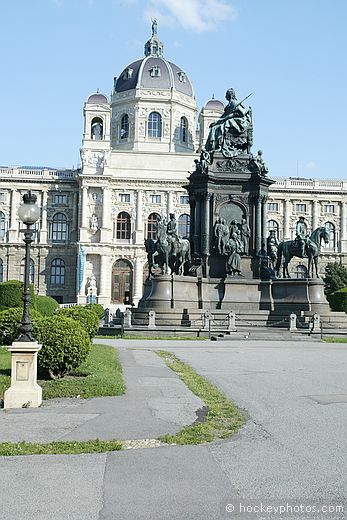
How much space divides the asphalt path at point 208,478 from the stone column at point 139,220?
263ft

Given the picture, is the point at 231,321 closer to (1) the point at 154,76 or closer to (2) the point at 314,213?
(2) the point at 314,213

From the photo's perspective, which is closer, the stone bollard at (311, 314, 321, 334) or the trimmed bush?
the trimmed bush

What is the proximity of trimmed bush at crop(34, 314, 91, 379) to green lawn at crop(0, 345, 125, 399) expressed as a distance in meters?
0.31

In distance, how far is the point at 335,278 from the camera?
80938mm

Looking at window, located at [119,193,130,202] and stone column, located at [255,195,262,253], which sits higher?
window, located at [119,193,130,202]

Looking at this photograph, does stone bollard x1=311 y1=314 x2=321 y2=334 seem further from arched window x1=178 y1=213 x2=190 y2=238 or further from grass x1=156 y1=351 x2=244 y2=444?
arched window x1=178 y1=213 x2=190 y2=238

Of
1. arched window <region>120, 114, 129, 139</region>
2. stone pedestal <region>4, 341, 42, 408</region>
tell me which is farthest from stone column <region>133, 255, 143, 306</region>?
stone pedestal <region>4, 341, 42, 408</region>

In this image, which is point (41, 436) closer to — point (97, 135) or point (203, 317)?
point (203, 317)

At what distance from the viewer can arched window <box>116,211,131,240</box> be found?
91.8 metres

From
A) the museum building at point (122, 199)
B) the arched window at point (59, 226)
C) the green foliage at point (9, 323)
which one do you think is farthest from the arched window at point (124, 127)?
the green foliage at point (9, 323)

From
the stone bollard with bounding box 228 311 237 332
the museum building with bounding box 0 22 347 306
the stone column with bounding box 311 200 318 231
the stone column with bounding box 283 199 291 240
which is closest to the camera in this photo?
the stone bollard with bounding box 228 311 237 332

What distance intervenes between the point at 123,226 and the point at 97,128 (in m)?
14.0

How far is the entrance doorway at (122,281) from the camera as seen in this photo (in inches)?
3543

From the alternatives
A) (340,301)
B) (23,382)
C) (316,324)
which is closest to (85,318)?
(23,382)
